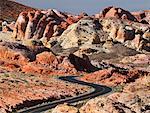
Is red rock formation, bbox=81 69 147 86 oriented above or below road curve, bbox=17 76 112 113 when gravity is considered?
above

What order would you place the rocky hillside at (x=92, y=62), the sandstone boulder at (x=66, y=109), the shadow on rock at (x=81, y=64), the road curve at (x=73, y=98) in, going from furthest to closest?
the shadow on rock at (x=81, y=64), the road curve at (x=73, y=98), the rocky hillside at (x=92, y=62), the sandstone boulder at (x=66, y=109)

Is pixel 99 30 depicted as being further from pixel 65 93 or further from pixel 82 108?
pixel 82 108

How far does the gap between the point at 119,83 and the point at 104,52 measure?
84.8m

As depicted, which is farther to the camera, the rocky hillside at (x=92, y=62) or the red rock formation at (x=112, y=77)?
the red rock formation at (x=112, y=77)

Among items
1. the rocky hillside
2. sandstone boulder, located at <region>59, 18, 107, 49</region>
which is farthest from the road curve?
sandstone boulder, located at <region>59, 18, 107, 49</region>

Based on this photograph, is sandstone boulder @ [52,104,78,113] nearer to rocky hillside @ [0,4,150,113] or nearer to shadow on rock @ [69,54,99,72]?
rocky hillside @ [0,4,150,113]

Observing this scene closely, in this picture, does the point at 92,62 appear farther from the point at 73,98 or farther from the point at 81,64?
the point at 73,98

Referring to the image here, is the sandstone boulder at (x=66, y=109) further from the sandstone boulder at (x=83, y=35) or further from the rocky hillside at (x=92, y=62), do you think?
the sandstone boulder at (x=83, y=35)

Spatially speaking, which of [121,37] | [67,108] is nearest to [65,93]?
[67,108]

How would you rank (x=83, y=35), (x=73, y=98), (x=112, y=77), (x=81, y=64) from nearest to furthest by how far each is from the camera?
(x=73, y=98) → (x=112, y=77) → (x=81, y=64) → (x=83, y=35)

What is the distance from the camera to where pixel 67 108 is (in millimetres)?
47844

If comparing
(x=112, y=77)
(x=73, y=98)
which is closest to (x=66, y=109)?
(x=73, y=98)

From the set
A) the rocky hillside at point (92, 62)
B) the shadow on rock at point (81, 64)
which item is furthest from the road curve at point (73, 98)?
the shadow on rock at point (81, 64)

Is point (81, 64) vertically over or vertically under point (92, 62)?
over
